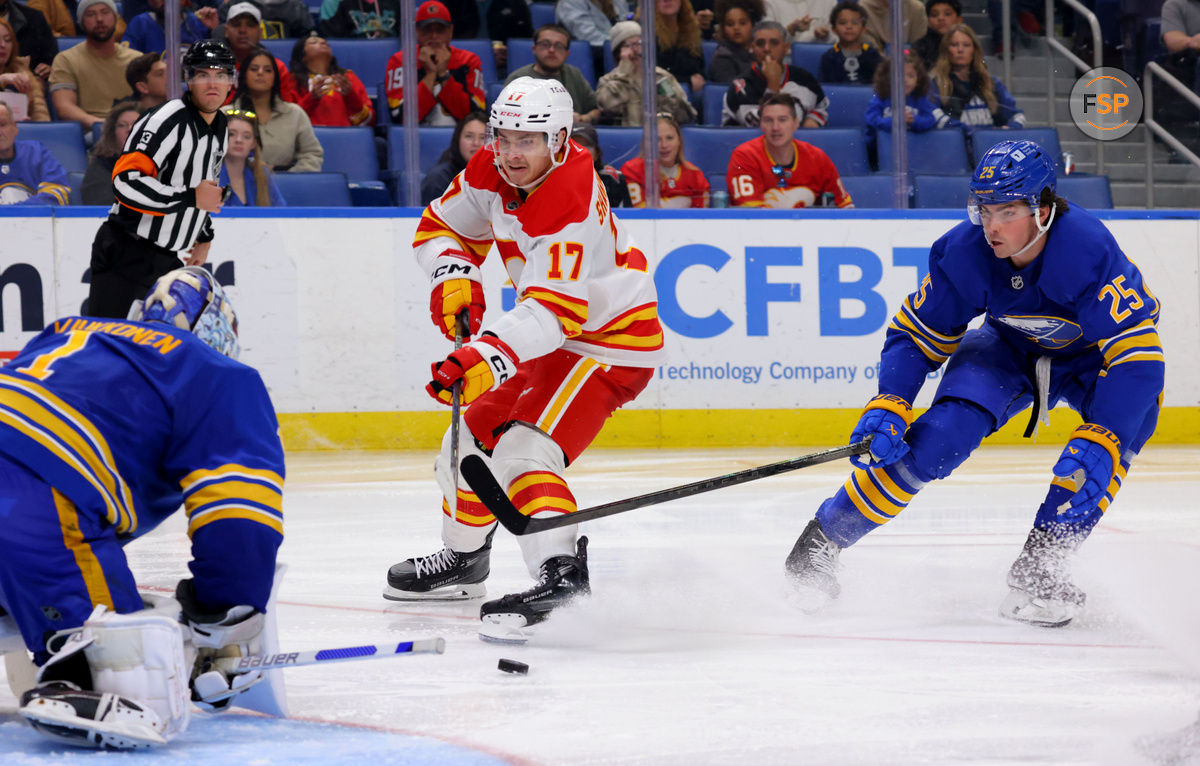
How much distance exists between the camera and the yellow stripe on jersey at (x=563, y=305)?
106 inches

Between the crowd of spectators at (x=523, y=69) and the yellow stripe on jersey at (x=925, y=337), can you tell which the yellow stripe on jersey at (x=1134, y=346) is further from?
the crowd of spectators at (x=523, y=69)

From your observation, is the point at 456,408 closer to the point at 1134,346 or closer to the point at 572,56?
the point at 1134,346

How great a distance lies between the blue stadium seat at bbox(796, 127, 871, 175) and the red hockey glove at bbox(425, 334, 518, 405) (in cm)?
389

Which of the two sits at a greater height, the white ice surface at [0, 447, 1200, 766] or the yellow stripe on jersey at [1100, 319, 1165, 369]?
the yellow stripe on jersey at [1100, 319, 1165, 369]

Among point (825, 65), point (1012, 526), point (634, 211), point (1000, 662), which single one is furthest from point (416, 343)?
point (1000, 662)

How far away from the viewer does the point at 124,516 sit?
71.3 inches

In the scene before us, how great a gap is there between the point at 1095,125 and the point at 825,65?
130 centimetres

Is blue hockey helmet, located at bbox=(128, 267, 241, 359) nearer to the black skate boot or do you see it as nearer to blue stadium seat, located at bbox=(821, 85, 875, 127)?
the black skate boot

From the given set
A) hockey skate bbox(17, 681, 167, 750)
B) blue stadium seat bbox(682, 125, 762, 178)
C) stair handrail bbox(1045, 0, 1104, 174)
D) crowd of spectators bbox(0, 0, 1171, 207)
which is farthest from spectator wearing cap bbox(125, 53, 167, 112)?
hockey skate bbox(17, 681, 167, 750)

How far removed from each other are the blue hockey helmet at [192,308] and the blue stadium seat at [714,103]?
4502mm

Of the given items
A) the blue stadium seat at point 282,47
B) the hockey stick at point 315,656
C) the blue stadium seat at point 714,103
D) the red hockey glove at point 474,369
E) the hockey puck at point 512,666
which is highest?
the blue stadium seat at point 282,47

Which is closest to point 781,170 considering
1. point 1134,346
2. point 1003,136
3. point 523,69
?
point 1003,136

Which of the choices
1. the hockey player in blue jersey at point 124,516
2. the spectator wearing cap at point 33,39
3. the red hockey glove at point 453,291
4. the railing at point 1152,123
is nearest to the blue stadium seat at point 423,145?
the spectator wearing cap at point 33,39

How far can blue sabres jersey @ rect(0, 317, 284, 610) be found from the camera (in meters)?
1.72
